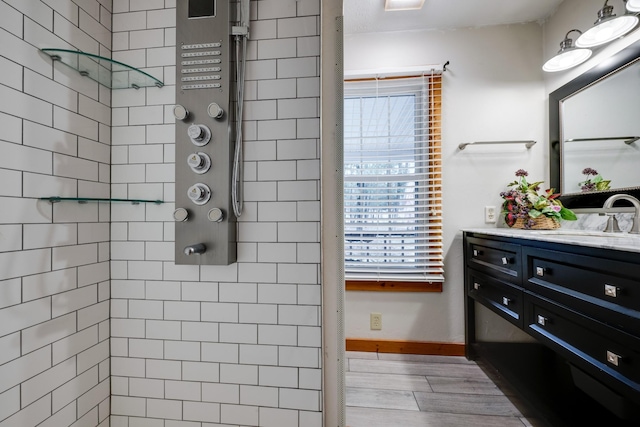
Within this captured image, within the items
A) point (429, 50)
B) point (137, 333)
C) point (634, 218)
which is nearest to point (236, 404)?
point (137, 333)

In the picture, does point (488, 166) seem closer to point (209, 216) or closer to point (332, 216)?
point (332, 216)

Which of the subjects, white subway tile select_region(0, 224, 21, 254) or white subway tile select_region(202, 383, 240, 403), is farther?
white subway tile select_region(202, 383, 240, 403)

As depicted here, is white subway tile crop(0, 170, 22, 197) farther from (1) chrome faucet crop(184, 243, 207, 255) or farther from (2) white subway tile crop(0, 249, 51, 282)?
(1) chrome faucet crop(184, 243, 207, 255)

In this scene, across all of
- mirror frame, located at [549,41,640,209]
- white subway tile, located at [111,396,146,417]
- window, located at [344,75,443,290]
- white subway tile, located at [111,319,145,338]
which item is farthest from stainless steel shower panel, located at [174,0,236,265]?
mirror frame, located at [549,41,640,209]

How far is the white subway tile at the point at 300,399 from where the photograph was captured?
38.7 inches

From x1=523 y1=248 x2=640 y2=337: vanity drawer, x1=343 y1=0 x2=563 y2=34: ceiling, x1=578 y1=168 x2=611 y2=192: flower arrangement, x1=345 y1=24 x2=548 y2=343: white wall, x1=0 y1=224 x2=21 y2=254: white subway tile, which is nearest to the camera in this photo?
x1=0 y1=224 x2=21 y2=254: white subway tile

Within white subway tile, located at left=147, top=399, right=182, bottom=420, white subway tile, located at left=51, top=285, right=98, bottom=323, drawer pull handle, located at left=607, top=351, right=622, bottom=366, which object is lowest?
white subway tile, located at left=147, top=399, right=182, bottom=420

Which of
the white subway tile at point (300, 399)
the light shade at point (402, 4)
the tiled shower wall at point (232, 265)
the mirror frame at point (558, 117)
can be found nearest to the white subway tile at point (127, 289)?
the tiled shower wall at point (232, 265)

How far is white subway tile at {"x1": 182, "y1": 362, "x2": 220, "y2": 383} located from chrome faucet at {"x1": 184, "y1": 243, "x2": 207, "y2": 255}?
44cm

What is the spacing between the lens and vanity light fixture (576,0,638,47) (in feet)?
4.50

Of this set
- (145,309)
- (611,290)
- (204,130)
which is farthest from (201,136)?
(611,290)

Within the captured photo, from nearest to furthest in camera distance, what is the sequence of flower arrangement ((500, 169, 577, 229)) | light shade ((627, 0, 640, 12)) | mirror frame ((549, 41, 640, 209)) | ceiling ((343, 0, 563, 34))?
light shade ((627, 0, 640, 12)) < mirror frame ((549, 41, 640, 209)) < flower arrangement ((500, 169, 577, 229)) < ceiling ((343, 0, 563, 34))

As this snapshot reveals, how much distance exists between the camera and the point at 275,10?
995 millimetres

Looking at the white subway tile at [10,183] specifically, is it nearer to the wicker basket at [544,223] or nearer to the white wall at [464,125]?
the white wall at [464,125]
